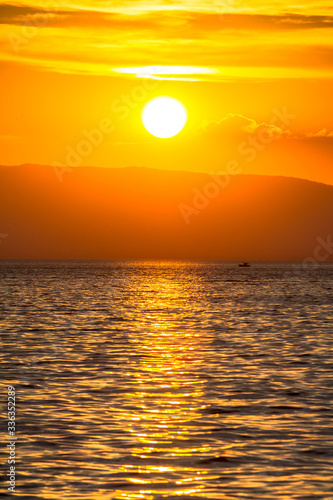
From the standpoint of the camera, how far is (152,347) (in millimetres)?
41688

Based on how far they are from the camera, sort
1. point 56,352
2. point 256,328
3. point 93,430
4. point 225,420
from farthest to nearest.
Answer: point 256,328 → point 56,352 → point 225,420 → point 93,430

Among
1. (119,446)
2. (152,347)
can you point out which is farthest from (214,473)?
(152,347)

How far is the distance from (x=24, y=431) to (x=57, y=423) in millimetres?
1023

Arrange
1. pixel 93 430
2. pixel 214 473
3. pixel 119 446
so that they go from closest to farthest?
pixel 214 473, pixel 119 446, pixel 93 430

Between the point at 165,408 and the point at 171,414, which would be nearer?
the point at 171,414

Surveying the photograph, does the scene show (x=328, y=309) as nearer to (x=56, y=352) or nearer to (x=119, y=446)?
(x=56, y=352)

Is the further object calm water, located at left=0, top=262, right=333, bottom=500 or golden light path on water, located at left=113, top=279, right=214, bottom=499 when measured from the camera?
golden light path on water, located at left=113, top=279, right=214, bottom=499

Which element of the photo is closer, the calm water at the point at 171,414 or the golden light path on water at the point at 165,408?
the calm water at the point at 171,414

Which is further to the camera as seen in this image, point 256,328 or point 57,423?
point 256,328

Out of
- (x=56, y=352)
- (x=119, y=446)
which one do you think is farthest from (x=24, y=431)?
(x=56, y=352)

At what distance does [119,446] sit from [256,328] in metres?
33.2

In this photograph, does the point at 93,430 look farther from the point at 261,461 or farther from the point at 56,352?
the point at 56,352

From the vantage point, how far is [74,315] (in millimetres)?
64250

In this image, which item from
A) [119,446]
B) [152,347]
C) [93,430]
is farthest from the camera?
A: [152,347]
